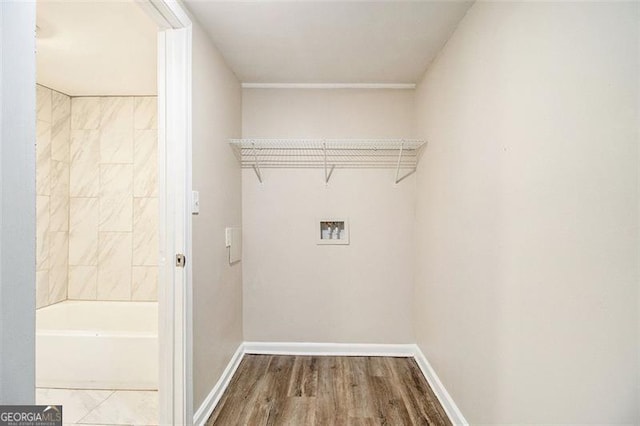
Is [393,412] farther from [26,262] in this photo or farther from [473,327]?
[26,262]

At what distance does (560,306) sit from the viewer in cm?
114

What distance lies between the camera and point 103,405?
2.34 meters

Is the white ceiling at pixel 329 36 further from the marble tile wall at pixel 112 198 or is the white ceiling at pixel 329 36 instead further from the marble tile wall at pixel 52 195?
the marble tile wall at pixel 52 195

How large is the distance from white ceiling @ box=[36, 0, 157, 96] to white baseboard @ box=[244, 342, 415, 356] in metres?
2.40

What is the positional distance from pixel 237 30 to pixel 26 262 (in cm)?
177

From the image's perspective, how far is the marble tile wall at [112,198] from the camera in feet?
11.1

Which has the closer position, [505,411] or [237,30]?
[505,411]

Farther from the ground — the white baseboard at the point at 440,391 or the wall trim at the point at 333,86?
the wall trim at the point at 333,86

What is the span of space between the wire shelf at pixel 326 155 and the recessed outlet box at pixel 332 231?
373 mm

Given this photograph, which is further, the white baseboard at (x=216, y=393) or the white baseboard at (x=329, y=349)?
the white baseboard at (x=329, y=349)

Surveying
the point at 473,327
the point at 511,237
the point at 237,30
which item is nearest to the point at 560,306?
the point at 511,237
